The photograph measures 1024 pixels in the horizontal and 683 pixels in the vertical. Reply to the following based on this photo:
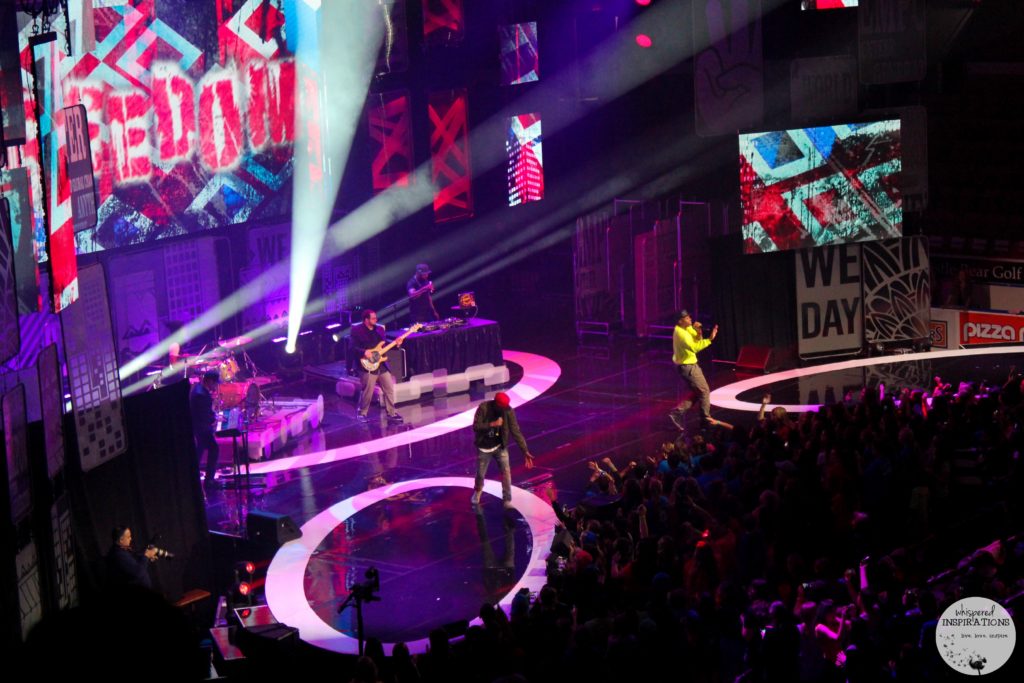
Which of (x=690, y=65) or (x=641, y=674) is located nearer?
(x=641, y=674)

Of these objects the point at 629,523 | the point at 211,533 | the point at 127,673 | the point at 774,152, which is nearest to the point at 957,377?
the point at 774,152

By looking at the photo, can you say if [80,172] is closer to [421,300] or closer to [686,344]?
[686,344]

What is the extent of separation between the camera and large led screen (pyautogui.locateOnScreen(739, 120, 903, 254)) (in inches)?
740

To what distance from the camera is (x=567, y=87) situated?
23.3m

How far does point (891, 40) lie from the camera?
1923cm

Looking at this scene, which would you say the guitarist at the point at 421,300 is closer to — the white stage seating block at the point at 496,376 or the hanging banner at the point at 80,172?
the white stage seating block at the point at 496,376

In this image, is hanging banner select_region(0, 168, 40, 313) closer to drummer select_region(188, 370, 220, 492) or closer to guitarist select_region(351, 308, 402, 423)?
drummer select_region(188, 370, 220, 492)

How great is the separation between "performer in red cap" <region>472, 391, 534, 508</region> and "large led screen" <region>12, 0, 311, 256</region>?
6806 mm

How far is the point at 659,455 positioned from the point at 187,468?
613 centimetres

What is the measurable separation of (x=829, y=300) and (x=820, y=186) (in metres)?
2.03

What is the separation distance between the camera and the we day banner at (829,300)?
1961cm

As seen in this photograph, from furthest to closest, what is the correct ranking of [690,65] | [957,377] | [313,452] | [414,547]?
[690,65] < [957,377] < [313,452] < [414,547]

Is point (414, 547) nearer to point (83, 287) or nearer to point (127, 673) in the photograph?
point (83, 287)

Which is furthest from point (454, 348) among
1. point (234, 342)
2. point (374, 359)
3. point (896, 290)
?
point (896, 290)
